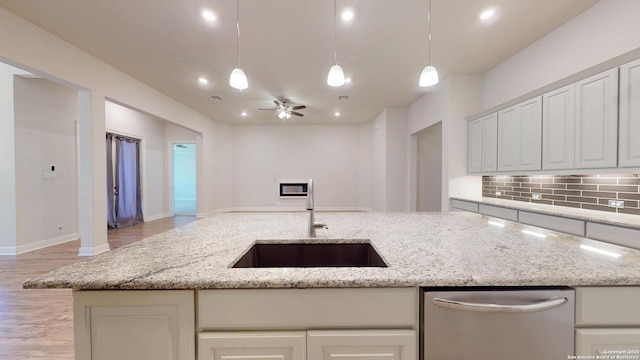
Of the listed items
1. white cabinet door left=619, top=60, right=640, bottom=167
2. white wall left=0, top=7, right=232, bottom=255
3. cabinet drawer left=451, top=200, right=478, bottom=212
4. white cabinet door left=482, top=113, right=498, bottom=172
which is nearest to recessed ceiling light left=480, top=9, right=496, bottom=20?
white cabinet door left=619, top=60, right=640, bottom=167

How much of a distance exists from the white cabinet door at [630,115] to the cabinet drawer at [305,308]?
8.24 feet

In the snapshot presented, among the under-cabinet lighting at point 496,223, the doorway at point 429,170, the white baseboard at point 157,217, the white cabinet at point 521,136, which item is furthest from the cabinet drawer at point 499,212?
the white baseboard at point 157,217

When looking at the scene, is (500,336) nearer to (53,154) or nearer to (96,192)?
(96,192)

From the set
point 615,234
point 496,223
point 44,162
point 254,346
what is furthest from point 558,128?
point 44,162

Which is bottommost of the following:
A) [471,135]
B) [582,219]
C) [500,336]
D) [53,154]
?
[500,336]

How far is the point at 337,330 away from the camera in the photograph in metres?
0.80

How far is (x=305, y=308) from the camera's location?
2.60ft

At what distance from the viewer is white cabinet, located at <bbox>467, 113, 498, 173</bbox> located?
3457 millimetres

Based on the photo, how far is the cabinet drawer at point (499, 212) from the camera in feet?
9.10

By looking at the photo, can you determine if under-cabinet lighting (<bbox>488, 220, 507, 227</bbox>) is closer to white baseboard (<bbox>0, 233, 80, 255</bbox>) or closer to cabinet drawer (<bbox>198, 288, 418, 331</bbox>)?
cabinet drawer (<bbox>198, 288, 418, 331</bbox>)

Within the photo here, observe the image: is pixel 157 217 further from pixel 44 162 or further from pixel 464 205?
pixel 464 205

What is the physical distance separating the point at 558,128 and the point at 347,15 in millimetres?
2515

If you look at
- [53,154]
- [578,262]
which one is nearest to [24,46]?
[53,154]

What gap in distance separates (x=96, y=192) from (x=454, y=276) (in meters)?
4.68
